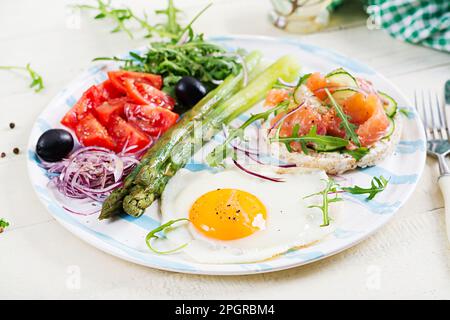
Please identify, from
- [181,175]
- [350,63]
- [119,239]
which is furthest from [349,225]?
[350,63]

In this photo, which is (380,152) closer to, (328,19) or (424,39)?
(424,39)

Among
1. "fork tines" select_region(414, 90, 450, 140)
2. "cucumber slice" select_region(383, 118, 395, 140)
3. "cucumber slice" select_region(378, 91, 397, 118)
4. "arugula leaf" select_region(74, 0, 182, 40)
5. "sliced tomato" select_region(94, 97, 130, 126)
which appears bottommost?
"fork tines" select_region(414, 90, 450, 140)

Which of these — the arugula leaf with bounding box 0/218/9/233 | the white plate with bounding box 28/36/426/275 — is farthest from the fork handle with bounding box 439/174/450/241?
the arugula leaf with bounding box 0/218/9/233

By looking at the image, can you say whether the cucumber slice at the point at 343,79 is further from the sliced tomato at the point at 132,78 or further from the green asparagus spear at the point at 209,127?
the sliced tomato at the point at 132,78

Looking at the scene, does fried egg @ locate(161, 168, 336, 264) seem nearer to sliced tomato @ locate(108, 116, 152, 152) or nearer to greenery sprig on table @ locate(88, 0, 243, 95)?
sliced tomato @ locate(108, 116, 152, 152)

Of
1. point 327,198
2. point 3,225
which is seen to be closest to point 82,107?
point 3,225

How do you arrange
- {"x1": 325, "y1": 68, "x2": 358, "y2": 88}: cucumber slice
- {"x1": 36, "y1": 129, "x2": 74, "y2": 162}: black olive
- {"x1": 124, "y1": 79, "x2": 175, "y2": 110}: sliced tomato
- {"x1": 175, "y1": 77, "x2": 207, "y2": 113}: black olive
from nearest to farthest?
{"x1": 36, "y1": 129, "x2": 74, "y2": 162}: black olive, {"x1": 325, "y1": 68, "x2": 358, "y2": 88}: cucumber slice, {"x1": 124, "y1": 79, "x2": 175, "y2": 110}: sliced tomato, {"x1": 175, "y1": 77, "x2": 207, "y2": 113}: black olive

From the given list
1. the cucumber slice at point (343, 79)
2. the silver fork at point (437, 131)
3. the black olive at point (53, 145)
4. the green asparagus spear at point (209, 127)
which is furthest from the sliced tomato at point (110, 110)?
the silver fork at point (437, 131)
